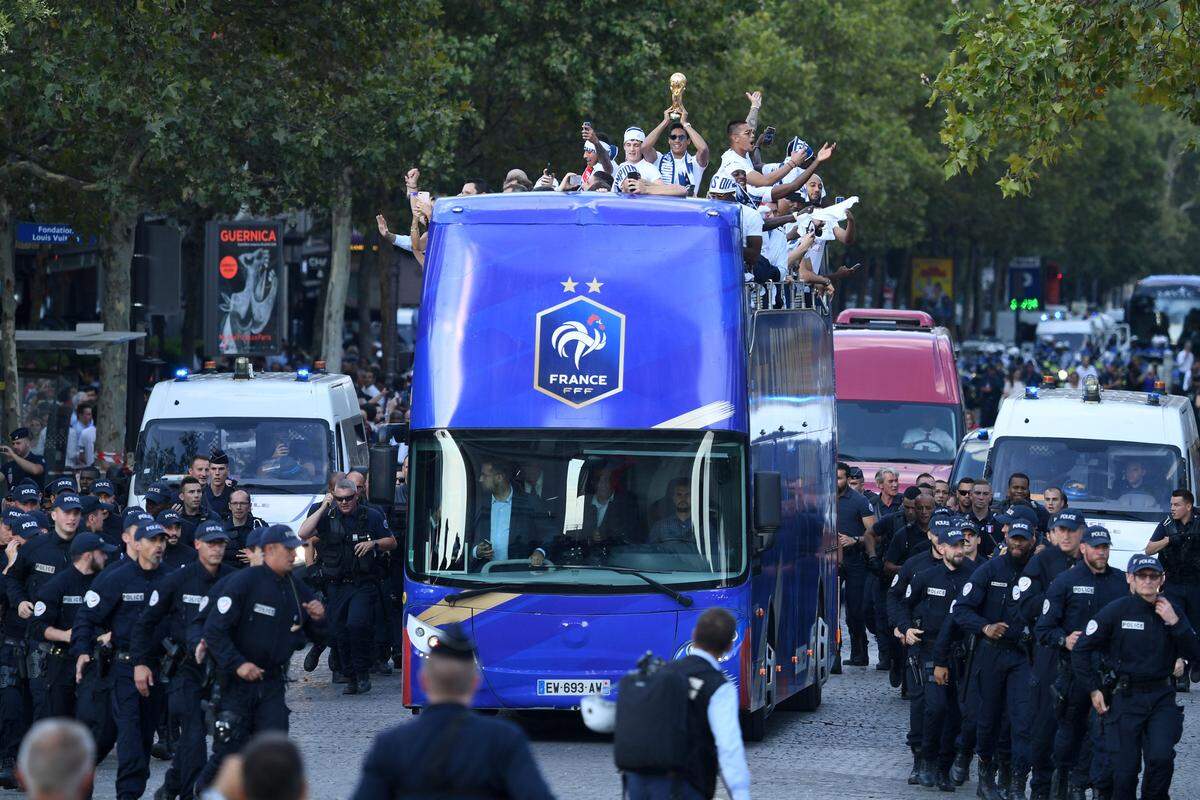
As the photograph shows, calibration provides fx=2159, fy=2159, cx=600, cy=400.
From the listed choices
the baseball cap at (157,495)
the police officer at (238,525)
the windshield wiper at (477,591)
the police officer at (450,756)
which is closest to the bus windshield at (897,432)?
the police officer at (238,525)

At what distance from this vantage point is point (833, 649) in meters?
17.9

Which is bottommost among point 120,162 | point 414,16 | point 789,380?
point 789,380

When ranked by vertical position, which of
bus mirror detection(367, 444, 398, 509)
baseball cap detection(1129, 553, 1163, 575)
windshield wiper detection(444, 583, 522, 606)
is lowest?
windshield wiper detection(444, 583, 522, 606)

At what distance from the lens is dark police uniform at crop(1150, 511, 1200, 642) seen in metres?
17.8

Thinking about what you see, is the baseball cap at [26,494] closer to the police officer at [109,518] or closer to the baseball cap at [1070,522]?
the police officer at [109,518]

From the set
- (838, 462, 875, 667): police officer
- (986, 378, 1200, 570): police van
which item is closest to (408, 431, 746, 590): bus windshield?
(838, 462, 875, 667): police officer

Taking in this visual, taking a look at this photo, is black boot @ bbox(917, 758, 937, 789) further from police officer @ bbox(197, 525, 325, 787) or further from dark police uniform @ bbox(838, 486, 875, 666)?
dark police uniform @ bbox(838, 486, 875, 666)

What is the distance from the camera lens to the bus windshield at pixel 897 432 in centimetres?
2562

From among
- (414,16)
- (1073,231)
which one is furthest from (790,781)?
(1073,231)

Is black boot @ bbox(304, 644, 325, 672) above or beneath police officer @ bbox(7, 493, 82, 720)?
beneath

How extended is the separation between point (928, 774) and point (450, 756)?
744 centimetres

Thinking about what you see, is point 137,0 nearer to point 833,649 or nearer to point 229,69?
point 229,69

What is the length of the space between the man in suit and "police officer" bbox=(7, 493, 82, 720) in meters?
2.53

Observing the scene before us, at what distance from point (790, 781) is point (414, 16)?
45.1 feet
